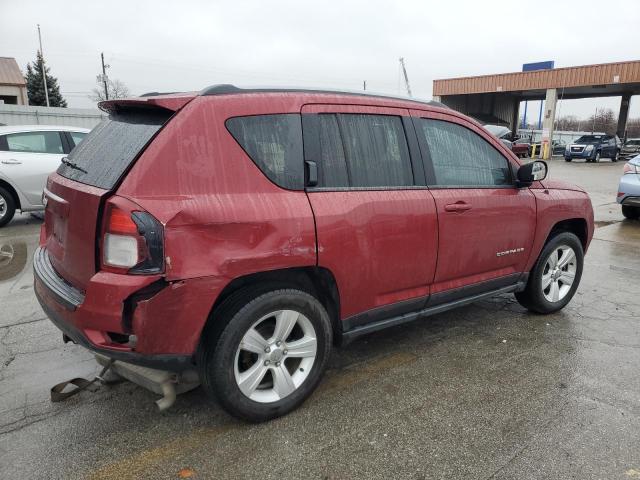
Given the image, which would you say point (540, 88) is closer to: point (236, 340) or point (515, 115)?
point (515, 115)

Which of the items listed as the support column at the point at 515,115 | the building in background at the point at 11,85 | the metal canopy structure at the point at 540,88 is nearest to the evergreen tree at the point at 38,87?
the building in background at the point at 11,85

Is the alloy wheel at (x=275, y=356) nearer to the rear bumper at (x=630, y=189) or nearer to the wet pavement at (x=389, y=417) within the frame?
the wet pavement at (x=389, y=417)

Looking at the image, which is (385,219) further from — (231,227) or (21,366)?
(21,366)

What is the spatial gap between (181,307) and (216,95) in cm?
109

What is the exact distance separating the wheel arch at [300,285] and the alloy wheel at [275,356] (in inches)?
6.5

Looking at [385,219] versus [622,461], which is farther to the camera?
[385,219]

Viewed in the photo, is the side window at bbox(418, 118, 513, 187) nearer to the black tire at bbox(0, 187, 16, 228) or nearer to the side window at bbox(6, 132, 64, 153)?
the side window at bbox(6, 132, 64, 153)

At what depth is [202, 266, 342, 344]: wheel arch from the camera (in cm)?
247

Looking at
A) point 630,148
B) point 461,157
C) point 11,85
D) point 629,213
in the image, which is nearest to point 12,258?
point 461,157

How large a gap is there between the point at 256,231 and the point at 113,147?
91cm

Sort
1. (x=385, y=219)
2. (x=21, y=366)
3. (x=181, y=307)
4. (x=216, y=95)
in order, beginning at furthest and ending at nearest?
(x=21, y=366), (x=385, y=219), (x=216, y=95), (x=181, y=307)

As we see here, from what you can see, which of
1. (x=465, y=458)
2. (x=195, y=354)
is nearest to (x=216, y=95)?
(x=195, y=354)

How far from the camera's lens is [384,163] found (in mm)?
3049

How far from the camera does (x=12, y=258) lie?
6188 mm
